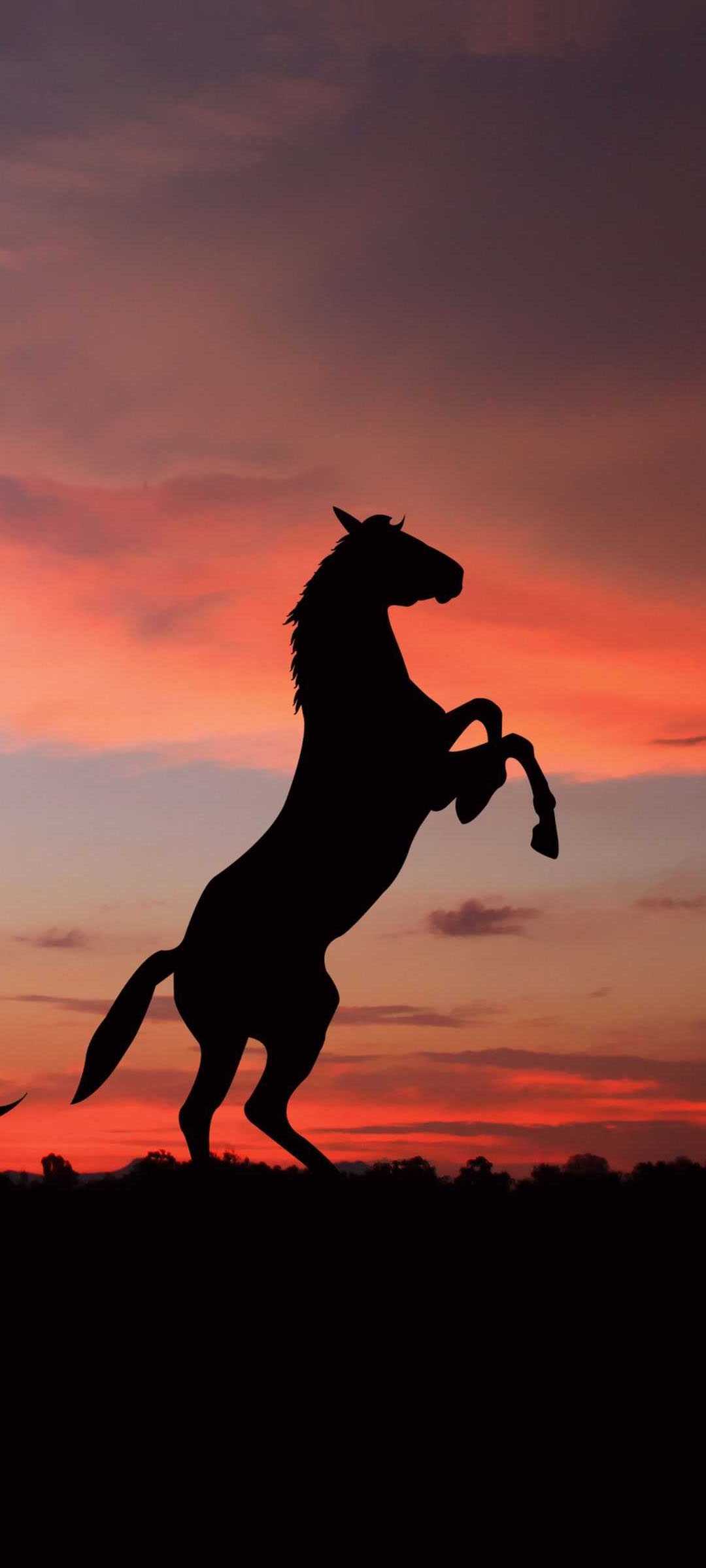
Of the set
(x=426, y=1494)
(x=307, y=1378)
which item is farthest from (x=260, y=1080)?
(x=426, y=1494)

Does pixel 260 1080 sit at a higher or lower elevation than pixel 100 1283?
higher

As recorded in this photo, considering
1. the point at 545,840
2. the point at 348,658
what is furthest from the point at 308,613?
the point at 545,840

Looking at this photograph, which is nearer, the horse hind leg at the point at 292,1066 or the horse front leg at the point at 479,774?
the horse hind leg at the point at 292,1066

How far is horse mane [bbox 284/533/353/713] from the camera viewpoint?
28.5ft

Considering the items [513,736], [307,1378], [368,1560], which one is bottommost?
[368,1560]

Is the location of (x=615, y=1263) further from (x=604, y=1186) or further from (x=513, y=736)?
(x=513, y=736)

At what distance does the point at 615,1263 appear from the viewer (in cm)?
654

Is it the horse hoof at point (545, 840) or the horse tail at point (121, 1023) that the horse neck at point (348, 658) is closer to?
the horse hoof at point (545, 840)

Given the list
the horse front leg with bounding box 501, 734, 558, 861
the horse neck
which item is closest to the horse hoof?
the horse front leg with bounding box 501, 734, 558, 861

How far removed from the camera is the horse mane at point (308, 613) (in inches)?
341

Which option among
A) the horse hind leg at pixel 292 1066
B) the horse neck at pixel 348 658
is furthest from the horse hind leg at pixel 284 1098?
the horse neck at pixel 348 658

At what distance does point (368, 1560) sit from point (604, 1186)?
425 cm

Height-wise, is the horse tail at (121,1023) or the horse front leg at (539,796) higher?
the horse front leg at (539,796)

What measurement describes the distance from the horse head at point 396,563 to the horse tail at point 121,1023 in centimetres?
238
